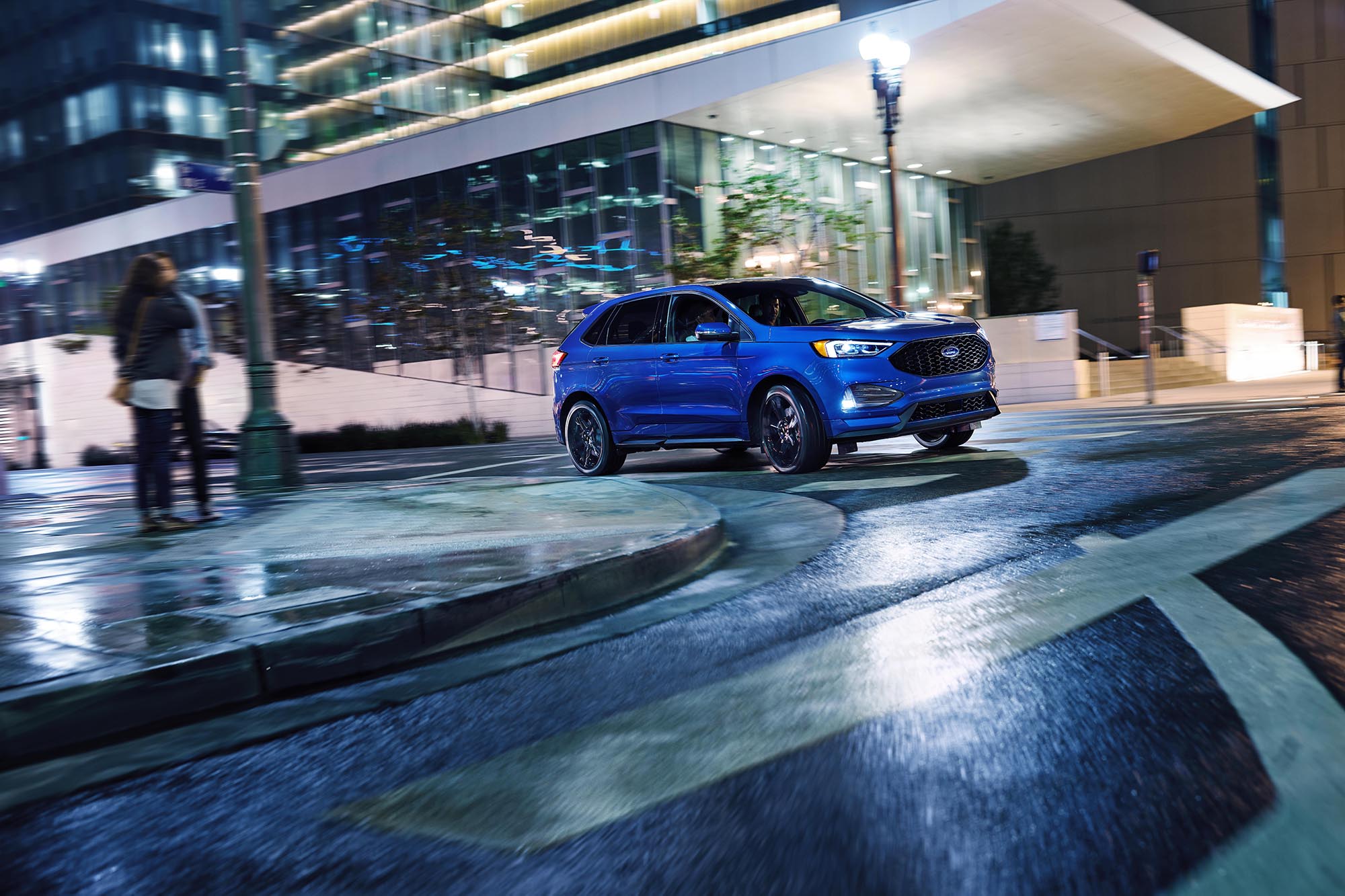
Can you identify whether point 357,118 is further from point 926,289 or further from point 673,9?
point 926,289

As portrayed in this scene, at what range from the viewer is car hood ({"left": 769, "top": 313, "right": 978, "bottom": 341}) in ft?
35.4

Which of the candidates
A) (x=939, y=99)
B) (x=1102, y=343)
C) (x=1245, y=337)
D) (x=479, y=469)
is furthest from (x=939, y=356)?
(x=1245, y=337)

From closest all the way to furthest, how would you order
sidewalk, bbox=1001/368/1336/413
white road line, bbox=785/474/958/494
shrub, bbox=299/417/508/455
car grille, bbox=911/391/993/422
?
white road line, bbox=785/474/958/494, car grille, bbox=911/391/993/422, sidewalk, bbox=1001/368/1336/413, shrub, bbox=299/417/508/455

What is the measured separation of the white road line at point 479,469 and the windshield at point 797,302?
179 inches

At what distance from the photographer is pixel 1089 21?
2633 centimetres

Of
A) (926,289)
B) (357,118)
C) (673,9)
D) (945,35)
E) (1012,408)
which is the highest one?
(673,9)

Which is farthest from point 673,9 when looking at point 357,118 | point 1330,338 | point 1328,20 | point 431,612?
point 431,612

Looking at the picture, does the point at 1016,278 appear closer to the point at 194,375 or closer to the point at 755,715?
the point at 194,375

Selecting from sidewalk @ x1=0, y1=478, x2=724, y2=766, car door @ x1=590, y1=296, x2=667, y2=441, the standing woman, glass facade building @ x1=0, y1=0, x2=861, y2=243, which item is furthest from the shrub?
sidewalk @ x1=0, y1=478, x2=724, y2=766

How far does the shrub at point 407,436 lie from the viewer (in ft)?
97.6

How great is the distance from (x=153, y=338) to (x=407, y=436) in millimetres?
21955

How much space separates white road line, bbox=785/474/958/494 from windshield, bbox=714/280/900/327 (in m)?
1.91

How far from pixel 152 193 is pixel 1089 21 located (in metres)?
41.4

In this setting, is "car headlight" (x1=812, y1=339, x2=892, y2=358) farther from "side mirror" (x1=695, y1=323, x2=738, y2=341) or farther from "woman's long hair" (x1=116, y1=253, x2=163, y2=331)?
"woman's long hair" (x1=116, y1=253, x2=163, y2=331)
